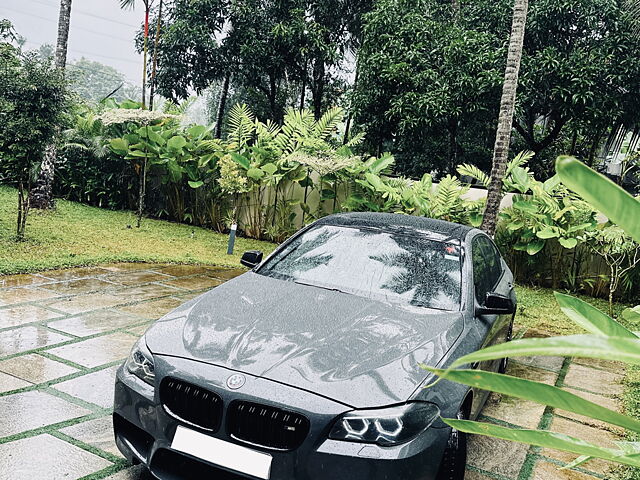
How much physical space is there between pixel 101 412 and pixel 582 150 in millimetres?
17876

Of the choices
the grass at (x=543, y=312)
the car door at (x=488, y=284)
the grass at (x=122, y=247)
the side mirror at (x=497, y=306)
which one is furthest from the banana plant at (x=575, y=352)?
the grass at (x=543, y=312)

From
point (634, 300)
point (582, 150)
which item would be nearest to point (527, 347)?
point (634, 300)

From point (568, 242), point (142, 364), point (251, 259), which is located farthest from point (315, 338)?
point (568, 242)

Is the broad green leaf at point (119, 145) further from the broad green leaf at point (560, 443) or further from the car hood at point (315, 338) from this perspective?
the broad green leaf at point (560, 443)

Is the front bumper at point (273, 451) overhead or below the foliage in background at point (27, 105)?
below

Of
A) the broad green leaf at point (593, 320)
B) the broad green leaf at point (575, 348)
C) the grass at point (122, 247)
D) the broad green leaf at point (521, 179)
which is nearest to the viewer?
the broad green leaf at point (575, 348)

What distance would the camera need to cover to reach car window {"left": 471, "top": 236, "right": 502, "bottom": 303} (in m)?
3.78

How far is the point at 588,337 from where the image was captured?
2.20 feet

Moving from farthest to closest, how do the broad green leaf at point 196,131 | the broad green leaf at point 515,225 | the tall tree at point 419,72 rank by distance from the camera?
the tall tree at point 419,72
the broad green leaf at point 196,131
the broad green leaf at point 515,225

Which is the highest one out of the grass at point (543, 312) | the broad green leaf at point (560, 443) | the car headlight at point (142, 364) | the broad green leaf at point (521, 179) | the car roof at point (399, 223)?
the broad green leaf at point (521, 179)

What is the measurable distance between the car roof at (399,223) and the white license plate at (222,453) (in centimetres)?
211

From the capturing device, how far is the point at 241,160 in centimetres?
1048

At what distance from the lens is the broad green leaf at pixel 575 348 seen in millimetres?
663

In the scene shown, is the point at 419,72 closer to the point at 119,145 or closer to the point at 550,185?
the point at 550,185
